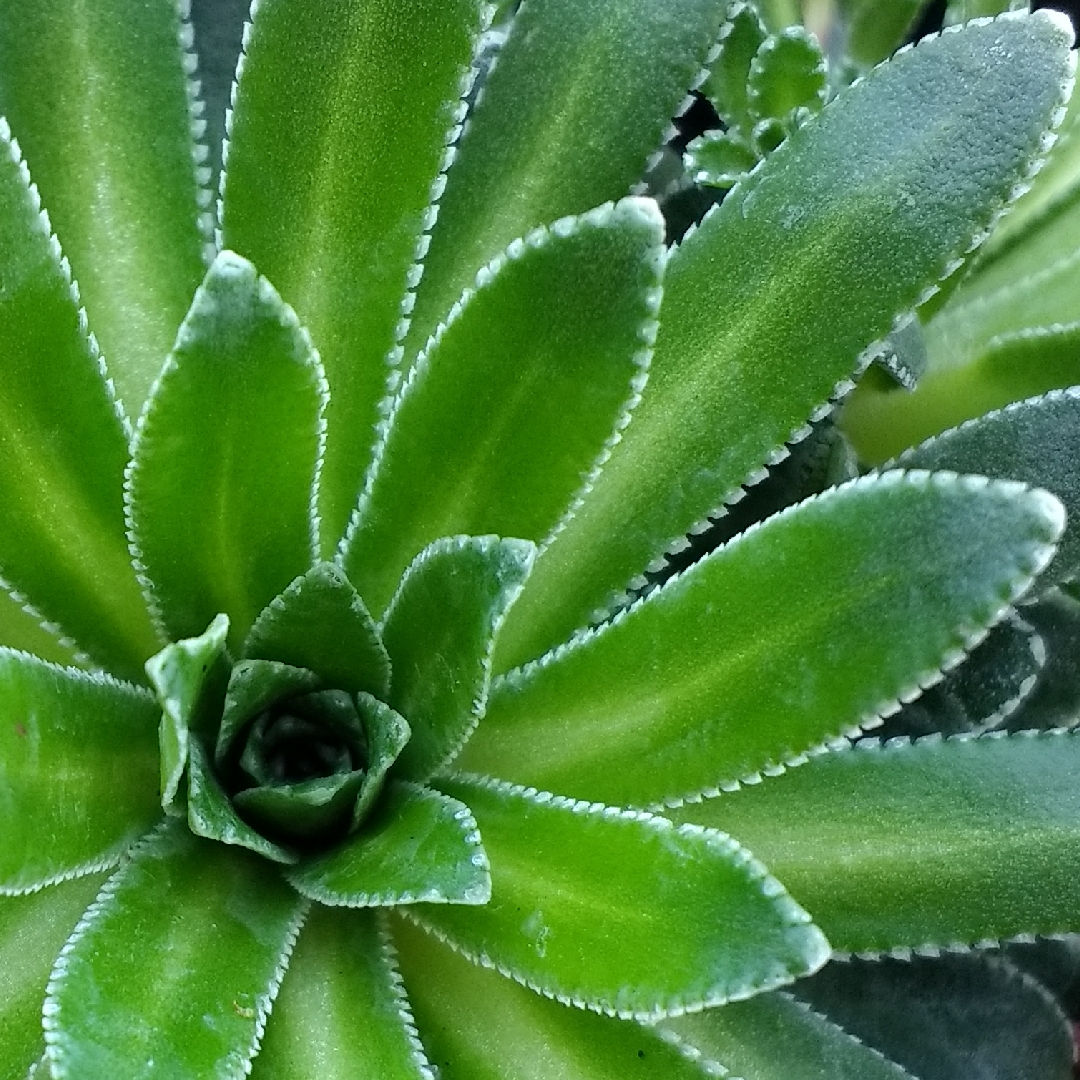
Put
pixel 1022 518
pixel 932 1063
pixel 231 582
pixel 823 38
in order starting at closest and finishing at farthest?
pixel 1022 518, pixel 231 582, pixel 932 1063, pixel 823 38

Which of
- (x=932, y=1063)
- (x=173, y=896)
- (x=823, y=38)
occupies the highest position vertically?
(x=823, y=38)

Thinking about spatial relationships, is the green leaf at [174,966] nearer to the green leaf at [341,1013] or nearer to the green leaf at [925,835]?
the green leaf at [341,1013]

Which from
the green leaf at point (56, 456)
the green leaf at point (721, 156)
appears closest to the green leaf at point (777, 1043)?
the green leaf at point (56, 456)

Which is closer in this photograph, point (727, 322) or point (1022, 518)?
point (1022, 518)

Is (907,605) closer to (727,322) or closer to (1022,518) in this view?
(1022,518)

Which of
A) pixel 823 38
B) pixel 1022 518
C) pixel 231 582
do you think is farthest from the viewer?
pixel 823 38

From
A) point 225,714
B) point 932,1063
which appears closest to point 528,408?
point 225,714

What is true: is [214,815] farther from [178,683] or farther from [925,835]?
[925,835]
